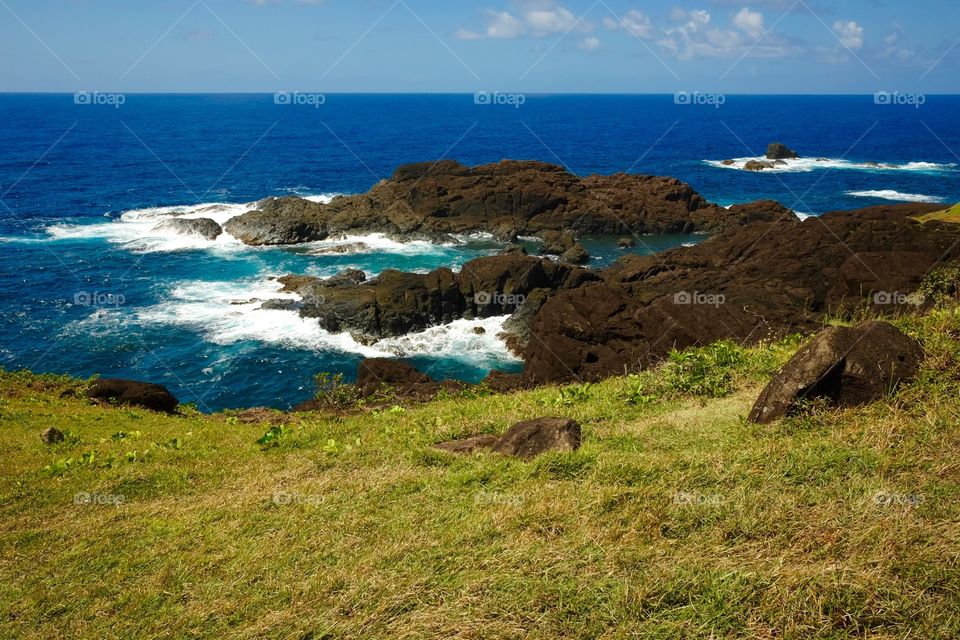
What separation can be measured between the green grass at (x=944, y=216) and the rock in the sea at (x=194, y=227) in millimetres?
48739

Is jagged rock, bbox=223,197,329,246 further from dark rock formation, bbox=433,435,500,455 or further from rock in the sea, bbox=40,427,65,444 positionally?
dark rock formation, bbox=433,435,500,455

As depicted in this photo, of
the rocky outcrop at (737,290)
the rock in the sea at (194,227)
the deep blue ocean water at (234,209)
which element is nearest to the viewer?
the rocky outcrop at (737,290)

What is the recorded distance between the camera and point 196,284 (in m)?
41.2

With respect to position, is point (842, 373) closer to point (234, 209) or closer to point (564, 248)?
point (564, 248)

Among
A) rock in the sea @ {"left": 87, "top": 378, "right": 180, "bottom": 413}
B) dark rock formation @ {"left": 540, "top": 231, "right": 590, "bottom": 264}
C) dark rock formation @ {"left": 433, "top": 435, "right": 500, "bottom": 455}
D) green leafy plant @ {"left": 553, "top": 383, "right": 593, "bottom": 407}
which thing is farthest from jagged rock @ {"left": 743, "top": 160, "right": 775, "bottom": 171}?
dark rock formation @ {"left": 433, "top": 435, "right": 500, "bottom": 455}

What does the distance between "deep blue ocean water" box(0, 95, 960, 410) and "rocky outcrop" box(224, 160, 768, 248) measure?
2.86 metres

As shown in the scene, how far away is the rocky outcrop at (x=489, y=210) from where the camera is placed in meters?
52.3

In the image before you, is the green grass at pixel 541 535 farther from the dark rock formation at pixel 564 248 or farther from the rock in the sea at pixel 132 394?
the dark rock formation at pixel 564 248

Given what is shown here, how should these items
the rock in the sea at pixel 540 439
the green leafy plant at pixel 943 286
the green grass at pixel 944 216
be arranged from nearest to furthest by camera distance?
the rock in the sea at pixel 540 439 < the green leafy plant at pixel 943 286 < the green grass at pixel 944 216

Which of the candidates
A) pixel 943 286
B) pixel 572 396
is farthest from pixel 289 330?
pixel 943 286

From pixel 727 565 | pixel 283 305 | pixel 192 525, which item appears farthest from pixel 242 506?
pixel 283 305

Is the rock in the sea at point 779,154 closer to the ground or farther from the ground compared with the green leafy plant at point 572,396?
farther from the ground

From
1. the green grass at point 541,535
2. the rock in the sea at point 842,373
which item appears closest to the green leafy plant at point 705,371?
the green grass at point 541,535

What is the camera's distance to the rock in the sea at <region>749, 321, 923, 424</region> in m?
8.81
